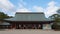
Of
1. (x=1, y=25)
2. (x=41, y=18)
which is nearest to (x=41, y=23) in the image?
(x=41, y=18)

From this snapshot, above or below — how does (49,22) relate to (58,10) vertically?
below

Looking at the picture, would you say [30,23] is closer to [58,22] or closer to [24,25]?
[24,25]

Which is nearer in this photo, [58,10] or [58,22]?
[58,22]

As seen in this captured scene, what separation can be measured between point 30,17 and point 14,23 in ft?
16.1

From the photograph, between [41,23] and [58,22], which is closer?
[58,22]

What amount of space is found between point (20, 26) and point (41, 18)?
623 centimetres

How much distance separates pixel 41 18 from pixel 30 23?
11.1 feet

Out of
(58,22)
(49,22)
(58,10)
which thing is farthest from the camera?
(58,10)

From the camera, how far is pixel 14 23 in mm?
42219

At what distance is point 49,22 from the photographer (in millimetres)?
41219

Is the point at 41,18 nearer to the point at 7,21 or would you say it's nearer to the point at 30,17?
the point at 30,17

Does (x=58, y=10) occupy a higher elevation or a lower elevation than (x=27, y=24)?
higher

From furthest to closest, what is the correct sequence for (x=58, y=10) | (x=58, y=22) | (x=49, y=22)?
(x=58, y=10)
(x=49, y=22)
(x=58, y=22)

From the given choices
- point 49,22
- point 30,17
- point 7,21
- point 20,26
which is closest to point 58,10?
point 49,22
